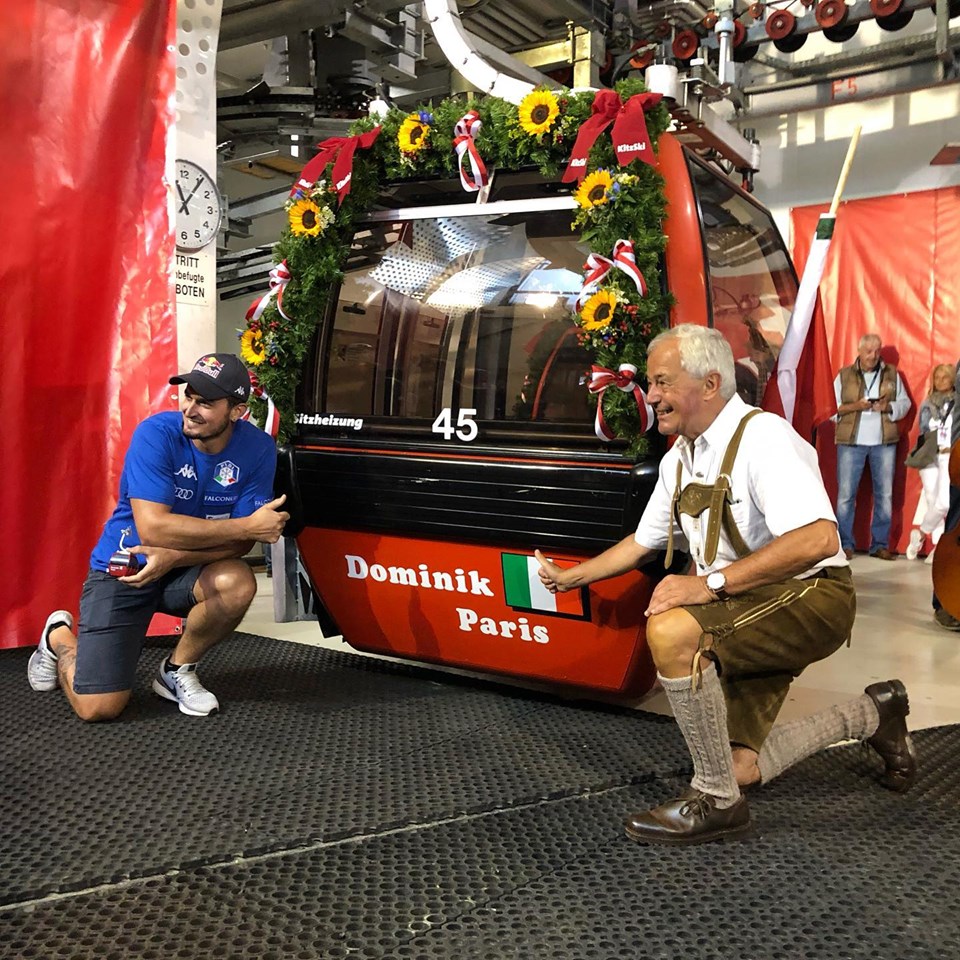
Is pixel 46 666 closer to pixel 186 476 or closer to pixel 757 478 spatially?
pixel 186 476

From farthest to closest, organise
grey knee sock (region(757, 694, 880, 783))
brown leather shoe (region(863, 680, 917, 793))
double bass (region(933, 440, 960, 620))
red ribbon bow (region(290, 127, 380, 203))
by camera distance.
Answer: double bass (region(933, 440, 960, 620)) < red ribbon bow (region(290, 127, 380, 203)) < brown leather shoe (region(863, 680, 917, 793)) < grey knee sock (region(757, 694, 880, 783))

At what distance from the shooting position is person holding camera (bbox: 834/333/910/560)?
22.6 ft

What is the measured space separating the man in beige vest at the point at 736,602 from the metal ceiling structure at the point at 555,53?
2.60 meters

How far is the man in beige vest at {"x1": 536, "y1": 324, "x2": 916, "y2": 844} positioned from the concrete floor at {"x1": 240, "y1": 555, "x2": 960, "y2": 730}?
89 centimetres

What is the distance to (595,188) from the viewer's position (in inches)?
107

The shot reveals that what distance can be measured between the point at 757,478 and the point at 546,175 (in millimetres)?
1290

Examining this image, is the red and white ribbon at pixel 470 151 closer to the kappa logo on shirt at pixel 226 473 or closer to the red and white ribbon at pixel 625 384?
the red and white ribbon at pixel 625 384

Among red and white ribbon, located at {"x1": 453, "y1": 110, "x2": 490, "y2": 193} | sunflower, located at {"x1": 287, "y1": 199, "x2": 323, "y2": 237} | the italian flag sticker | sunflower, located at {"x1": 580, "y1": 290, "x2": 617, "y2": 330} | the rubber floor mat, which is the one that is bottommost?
the rubber floor mat

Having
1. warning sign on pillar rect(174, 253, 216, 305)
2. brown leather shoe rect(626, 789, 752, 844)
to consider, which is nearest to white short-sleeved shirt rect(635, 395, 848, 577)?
brown leather shoe rect(626, 789, 752, 844)

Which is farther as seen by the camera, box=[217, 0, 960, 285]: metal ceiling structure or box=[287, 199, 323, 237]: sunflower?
box=[217, 0, 960, 285]: metal ceiling structure

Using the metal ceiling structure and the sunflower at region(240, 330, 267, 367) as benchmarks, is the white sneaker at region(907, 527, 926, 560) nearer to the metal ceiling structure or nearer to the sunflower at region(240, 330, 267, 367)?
the metal ceiling structure

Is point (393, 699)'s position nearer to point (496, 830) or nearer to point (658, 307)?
point (496, 830)

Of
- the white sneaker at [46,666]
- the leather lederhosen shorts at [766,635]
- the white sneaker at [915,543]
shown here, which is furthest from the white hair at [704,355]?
the white sneaker at [915,543]

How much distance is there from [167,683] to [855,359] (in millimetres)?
6107
